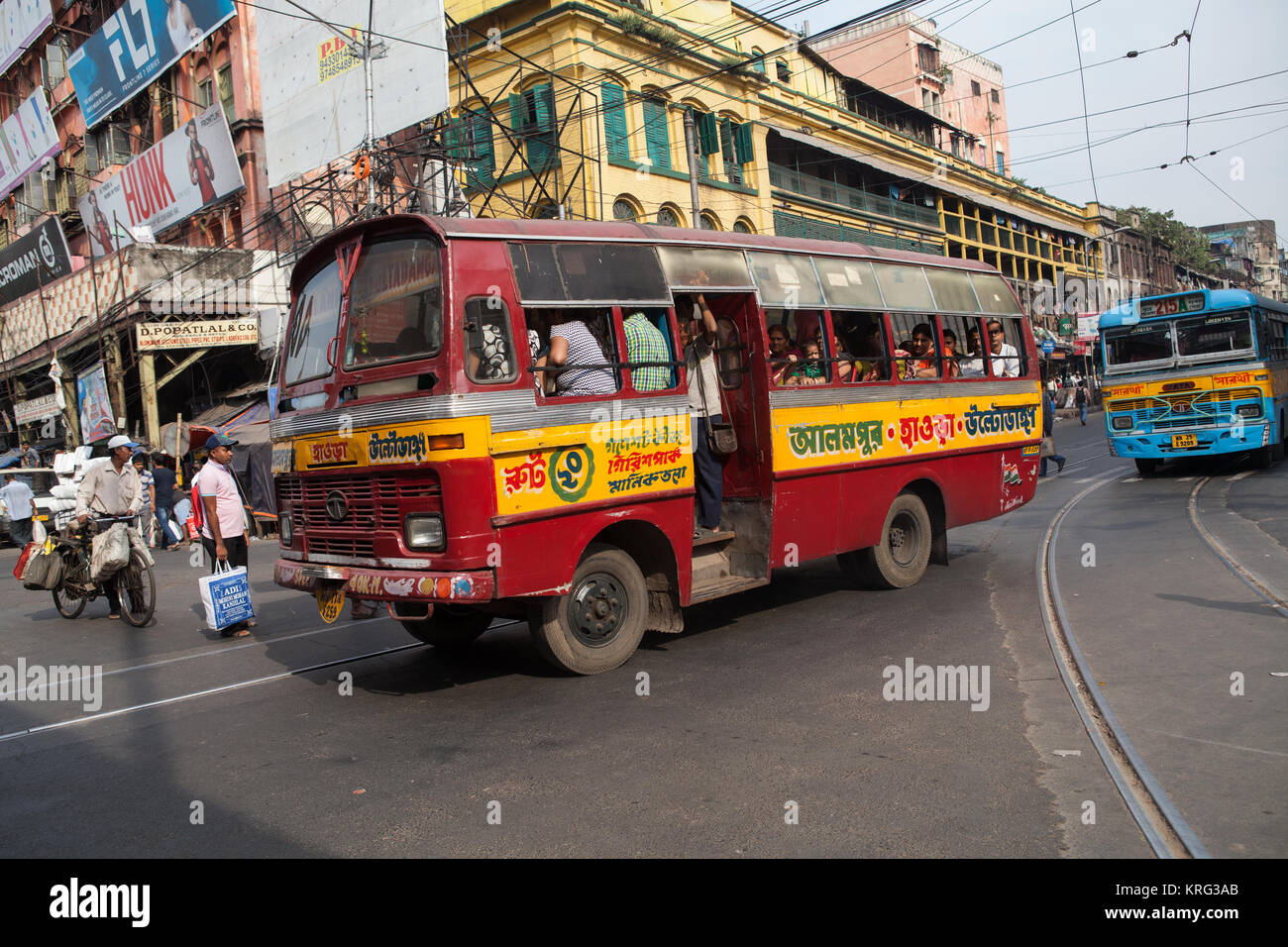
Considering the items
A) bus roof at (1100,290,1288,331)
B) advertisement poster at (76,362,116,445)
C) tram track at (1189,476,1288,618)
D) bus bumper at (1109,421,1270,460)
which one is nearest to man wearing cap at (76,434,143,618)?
tram track at (1189,476,1288,618)

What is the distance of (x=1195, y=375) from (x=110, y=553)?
1586cm

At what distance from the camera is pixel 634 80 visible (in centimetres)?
2384

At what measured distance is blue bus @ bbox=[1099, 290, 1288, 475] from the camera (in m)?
15.4

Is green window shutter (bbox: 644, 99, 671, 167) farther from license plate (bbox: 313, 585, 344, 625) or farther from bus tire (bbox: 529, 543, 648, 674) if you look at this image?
license plate (bbox: 313, 585, 344, 625)

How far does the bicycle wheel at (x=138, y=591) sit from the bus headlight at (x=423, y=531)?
17.0 ft

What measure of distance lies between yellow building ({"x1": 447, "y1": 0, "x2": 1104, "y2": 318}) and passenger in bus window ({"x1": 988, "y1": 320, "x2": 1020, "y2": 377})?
7.29 meters

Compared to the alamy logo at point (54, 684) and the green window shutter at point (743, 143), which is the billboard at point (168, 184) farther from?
the alamy logo at point (54, 684)

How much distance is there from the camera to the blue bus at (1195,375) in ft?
50.4

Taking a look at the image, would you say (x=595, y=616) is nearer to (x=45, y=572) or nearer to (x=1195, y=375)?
(x=45, y=572)

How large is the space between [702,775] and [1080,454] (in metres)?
21.9

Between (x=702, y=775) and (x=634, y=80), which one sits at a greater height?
(x=634, y=80)

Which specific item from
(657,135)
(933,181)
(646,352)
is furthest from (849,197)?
(646,352)
